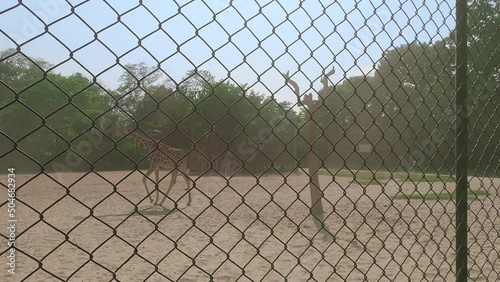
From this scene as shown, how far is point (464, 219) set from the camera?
2447 mm

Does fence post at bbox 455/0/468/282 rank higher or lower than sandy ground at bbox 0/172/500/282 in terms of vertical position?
higher

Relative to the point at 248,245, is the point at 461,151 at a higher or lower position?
higher

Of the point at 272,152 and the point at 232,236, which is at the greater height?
the point at 272,152

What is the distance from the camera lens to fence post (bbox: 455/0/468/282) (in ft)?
7.97

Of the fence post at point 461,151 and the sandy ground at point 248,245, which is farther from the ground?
the fence post at point 461,151

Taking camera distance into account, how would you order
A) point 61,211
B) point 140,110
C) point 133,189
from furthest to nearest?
point 133,189 → point 61,211 → point 140,110

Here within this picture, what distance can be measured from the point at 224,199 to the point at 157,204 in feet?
5.22

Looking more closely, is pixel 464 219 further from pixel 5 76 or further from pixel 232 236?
pixel 232 236

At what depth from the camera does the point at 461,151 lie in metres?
2.45

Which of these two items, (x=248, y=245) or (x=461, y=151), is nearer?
(x=461, y=151)

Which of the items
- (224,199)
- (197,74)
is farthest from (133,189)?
(197,74)

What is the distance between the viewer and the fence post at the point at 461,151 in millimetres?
2428

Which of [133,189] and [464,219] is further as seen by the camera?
[133,189]

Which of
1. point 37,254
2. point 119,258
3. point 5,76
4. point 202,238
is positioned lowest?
point 37,254
